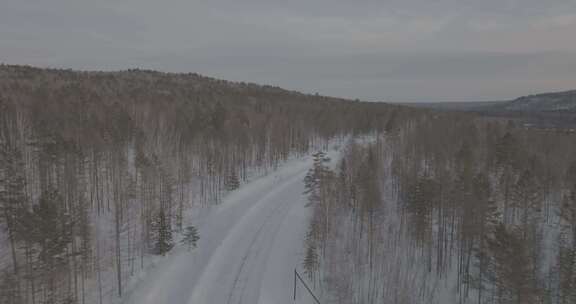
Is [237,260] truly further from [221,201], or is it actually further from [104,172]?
[104,172]

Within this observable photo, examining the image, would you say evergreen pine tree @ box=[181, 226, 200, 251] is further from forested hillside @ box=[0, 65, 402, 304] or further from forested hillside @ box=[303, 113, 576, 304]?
forested hillside @ box=[303, 113, 576, 304]

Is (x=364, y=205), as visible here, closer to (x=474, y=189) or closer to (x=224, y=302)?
(x=474, y=189)

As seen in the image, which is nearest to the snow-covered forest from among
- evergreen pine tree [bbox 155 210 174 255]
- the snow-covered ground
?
evergreen pine tree [bbox 155 210 174 255]

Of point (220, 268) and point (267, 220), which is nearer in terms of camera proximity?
point (220, 268)

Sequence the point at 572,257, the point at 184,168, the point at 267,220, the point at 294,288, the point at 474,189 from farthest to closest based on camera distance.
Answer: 1. the point at 184,168
2. the point at 474,189
3. the point at 267,220
4. the point at 572,257
5. the point at 294,288

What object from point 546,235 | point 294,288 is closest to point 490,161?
point 546,235

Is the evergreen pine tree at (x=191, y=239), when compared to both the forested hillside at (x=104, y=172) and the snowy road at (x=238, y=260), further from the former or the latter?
the snowy road at (x=238, y=260)

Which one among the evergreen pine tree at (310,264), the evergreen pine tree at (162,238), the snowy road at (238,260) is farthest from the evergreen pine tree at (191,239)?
the evergreen pine tree at (310,264)

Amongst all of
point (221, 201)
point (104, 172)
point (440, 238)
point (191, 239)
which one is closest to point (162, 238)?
point (191, 239)
